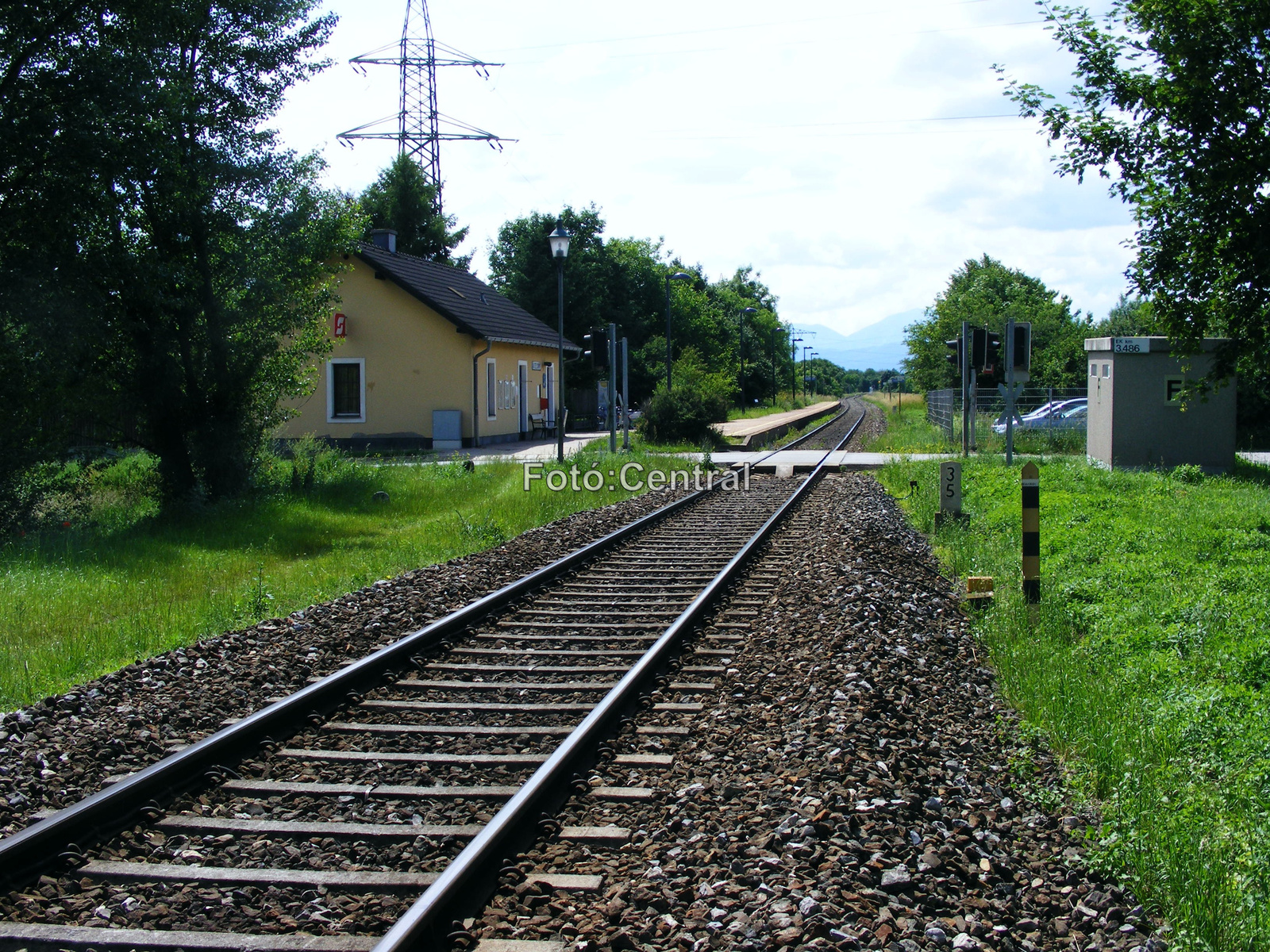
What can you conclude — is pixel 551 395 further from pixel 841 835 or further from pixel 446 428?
pixel 841 835

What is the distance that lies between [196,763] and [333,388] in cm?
2937

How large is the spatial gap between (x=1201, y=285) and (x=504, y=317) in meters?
28.7

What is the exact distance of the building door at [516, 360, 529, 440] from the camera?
3744 centimetres

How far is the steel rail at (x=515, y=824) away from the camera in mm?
3295

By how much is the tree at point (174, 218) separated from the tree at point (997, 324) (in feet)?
91.2

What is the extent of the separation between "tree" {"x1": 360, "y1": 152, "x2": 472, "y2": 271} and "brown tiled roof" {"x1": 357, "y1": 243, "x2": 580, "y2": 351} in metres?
19.7

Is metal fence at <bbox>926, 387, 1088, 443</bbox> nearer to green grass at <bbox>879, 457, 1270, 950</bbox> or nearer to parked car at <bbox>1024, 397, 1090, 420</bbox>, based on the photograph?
parked car at <bbox>1024, 397, 1090, 420</bbox>

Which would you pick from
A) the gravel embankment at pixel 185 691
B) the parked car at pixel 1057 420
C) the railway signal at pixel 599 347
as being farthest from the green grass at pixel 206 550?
the parked car at pixel 1057 420

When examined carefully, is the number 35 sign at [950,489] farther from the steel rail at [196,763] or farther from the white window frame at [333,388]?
the white window frame at [333,388]

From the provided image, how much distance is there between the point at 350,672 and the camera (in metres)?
6.22

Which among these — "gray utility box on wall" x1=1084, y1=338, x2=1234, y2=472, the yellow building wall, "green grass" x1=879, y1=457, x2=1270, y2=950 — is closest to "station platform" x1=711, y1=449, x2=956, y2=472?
"gray utility box on wall" x1=1084, y1=338, x2=1234, y2=472

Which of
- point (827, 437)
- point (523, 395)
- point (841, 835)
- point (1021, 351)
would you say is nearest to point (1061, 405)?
point (827, 437)

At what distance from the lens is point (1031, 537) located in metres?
8.23

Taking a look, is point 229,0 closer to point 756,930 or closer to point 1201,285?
point 1201,285
